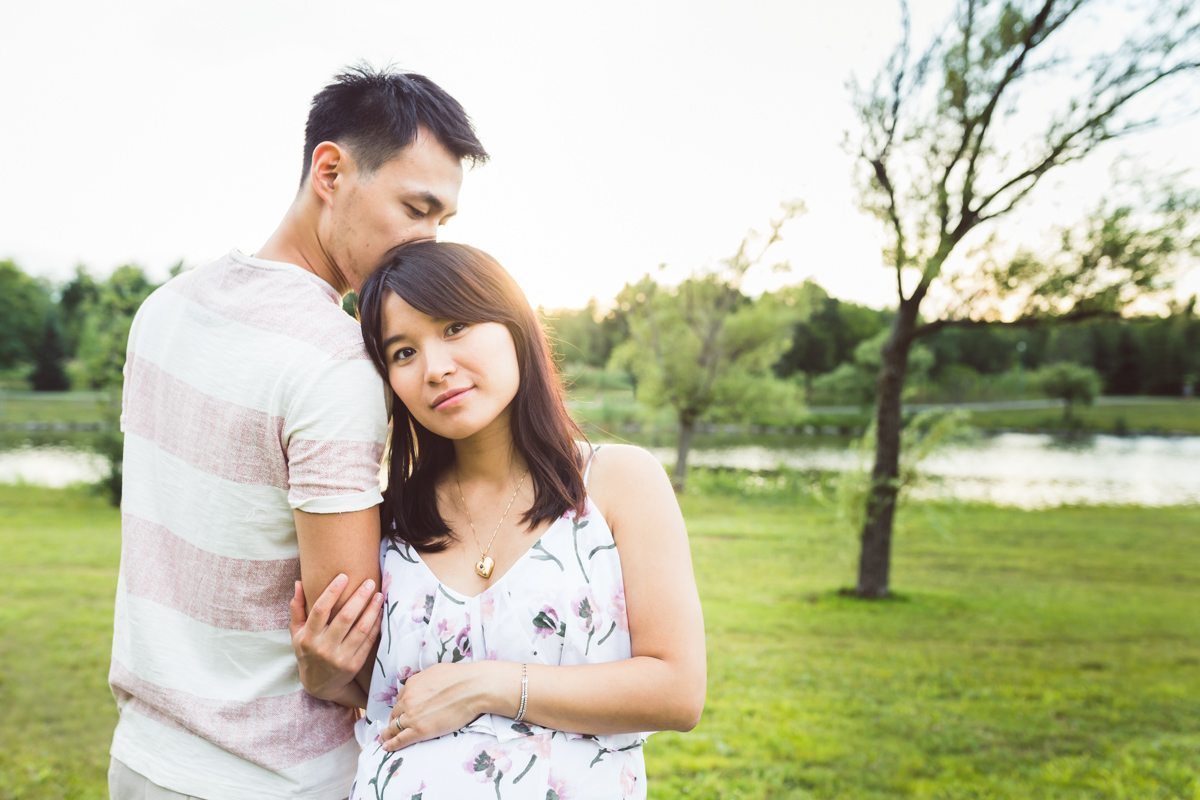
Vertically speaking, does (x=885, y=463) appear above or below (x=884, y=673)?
above

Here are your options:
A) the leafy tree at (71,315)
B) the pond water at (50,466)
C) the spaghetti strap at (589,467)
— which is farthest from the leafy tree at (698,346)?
the leafy tree at (71,315)

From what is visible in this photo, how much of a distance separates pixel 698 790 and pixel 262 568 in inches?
156

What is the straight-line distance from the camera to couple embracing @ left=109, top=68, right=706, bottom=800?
1358 millimetres

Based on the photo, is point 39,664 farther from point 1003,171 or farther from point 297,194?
point 1003,171

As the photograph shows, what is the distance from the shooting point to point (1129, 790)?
15.6 feet

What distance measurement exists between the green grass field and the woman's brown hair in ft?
11.8

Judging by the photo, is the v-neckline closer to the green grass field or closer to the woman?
the woman

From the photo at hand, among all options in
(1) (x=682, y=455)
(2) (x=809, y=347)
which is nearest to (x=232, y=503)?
(1) (x=682, y=455)

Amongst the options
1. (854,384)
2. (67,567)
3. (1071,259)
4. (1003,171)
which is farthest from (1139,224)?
(854,384)

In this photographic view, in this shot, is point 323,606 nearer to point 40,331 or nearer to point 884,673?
point 884,673

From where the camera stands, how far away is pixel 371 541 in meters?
1.41

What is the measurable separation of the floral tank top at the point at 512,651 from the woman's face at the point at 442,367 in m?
0.34

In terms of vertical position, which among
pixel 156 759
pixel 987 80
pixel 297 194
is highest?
pixel 987 80

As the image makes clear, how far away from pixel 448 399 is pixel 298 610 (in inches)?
20.2
